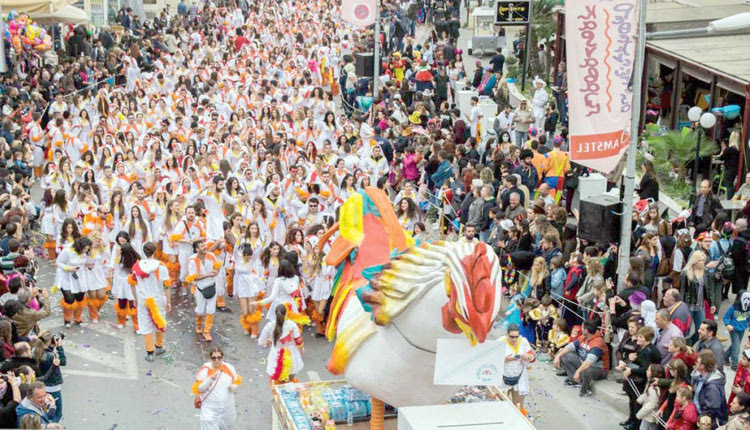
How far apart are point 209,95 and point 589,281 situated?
14701mm

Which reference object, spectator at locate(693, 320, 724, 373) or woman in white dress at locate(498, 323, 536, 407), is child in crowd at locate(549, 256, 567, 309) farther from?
spectator at locate(693, 320, 724, 373)

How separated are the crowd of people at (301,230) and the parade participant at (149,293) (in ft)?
0.08

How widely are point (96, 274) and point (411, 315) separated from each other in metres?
7.01

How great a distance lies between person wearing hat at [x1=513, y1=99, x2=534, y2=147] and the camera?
21.8 m

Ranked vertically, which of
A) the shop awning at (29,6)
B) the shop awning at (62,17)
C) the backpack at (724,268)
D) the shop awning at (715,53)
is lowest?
the backpack at (724,268)

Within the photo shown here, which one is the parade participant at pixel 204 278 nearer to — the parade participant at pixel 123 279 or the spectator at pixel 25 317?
the parade participant at pixel 123 279

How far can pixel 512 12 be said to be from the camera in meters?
28.3

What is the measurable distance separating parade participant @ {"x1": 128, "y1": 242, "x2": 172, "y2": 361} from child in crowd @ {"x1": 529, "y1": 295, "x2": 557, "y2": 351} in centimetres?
471

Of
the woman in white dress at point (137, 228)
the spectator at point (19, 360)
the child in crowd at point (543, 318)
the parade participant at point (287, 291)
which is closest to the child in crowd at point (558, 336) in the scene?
the child in crowd at point (543, 318)

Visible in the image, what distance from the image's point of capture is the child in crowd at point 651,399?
11.1m

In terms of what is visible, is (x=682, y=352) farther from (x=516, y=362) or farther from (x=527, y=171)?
(x=527, y=171)

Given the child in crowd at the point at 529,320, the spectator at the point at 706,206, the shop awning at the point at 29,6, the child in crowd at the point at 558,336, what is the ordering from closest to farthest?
1. the child in crowd at the point at 558,336
2. the child in crowd at the point at 529,320
3. the spectator at the point at 706,206
4. the shop awning at the point at 29,6

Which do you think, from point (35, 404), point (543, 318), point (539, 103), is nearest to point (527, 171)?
point (543, 318)

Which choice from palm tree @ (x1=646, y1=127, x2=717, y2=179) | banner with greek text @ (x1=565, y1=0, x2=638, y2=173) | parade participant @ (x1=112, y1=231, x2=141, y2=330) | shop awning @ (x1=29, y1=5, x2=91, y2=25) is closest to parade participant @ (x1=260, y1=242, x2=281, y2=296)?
parade participant @ (x1=112, y1=231, x2=141, y2=330)
